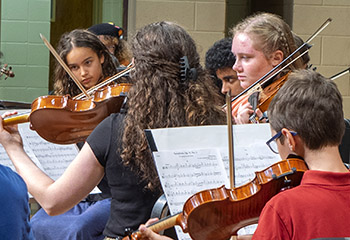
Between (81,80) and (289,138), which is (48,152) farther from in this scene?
(289,138)

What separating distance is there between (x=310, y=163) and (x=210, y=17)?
308 cm

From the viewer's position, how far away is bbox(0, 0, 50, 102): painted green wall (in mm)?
4929

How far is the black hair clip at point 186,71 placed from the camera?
6.51 ft

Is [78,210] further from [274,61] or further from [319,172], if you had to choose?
[319,172]

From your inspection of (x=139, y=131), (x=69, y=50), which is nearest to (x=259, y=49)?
(x=139, y=131)

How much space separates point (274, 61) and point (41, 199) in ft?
3.27

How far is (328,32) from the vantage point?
4.38 meters

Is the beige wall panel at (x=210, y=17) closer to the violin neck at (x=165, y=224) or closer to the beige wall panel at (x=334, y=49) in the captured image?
the beige wall panel at (x=334, y=49)

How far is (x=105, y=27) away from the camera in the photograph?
12.8 feet

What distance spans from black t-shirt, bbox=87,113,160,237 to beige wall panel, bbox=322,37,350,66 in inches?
106

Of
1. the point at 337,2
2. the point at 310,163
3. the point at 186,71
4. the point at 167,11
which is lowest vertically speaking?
the point at 310,163

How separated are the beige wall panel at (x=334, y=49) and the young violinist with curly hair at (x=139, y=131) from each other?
253cm

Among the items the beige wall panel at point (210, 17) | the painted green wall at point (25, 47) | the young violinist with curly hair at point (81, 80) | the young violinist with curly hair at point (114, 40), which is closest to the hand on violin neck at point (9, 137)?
the young violinist with curly hair at point (81, 80)

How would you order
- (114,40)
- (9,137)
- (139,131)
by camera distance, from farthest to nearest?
1. (114,40)
2. (9,137)
3. (139,131)
